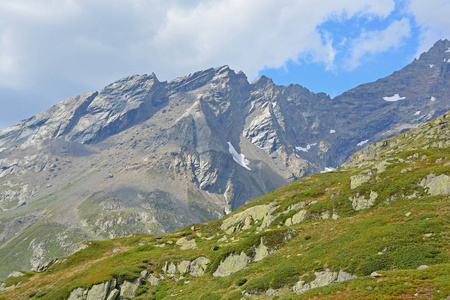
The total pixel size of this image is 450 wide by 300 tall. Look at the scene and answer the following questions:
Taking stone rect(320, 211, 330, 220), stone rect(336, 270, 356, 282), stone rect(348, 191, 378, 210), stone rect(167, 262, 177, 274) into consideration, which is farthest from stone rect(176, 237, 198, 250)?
stone rect(336, 270, 356, 282)

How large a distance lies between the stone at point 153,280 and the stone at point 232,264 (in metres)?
10.4

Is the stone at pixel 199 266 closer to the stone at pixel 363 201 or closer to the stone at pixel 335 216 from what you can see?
the stone at pixel 335 216

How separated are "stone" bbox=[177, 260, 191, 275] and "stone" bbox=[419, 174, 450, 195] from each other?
39.9m

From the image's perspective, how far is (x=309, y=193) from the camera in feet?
209

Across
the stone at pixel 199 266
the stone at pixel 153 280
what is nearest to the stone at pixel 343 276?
the stone at pixel 199 266

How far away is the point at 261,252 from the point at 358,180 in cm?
2668

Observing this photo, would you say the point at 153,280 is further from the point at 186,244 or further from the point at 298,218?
the point at 298,218

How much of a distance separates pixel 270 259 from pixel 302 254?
5052mm

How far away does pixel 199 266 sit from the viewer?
45250 mm

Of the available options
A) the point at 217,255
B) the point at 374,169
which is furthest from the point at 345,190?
the point at 217,255

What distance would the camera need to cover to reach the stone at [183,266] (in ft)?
150

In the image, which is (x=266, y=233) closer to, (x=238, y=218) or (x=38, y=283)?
(x=238, y=218)

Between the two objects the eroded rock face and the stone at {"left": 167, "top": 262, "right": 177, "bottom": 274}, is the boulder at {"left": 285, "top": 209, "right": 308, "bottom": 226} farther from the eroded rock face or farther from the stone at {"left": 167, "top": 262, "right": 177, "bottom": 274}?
the eroded rock face

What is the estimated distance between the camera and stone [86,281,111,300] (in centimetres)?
4319
